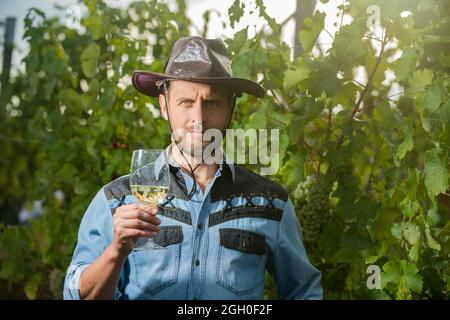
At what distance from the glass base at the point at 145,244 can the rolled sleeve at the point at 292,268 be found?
0.38m

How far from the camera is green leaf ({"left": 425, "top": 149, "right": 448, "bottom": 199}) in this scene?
2.57m

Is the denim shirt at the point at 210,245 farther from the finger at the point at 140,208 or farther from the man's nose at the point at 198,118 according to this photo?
the finger at the point at 140,208

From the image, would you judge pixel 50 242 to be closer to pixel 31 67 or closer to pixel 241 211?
pixel 31 67

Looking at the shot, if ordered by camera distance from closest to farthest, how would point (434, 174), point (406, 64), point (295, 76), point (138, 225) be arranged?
point (138, 225), point (434, 174), point (406, 64), point (295, 76)

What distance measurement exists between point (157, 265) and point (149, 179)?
282 millimetres

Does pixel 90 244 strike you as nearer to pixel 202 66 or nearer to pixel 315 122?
pixel 202 66

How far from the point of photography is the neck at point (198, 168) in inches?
93.4

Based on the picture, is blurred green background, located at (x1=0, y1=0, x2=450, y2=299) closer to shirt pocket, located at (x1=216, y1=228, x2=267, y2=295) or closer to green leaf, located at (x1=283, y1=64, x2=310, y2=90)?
green leaf, located at (x1=283, y1=64, x2=310, y2=90)

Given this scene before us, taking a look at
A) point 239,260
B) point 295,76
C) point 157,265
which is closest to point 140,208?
point 157,265

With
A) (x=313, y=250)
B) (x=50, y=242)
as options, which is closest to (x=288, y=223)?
(x=313, y=250)

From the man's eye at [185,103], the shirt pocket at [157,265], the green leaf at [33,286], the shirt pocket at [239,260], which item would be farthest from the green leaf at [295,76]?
the green leaf at [33,286]

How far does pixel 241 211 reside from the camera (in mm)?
2365

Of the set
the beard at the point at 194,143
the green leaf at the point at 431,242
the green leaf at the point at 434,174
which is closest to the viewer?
the beard at the point at 194,143

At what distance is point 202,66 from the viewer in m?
2.40
